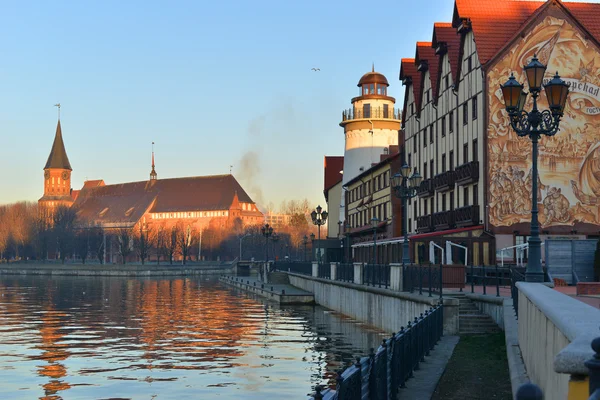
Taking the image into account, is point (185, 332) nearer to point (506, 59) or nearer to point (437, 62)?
point (506, 59)

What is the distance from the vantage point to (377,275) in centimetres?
3712

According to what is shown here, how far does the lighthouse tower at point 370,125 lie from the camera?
288 ft

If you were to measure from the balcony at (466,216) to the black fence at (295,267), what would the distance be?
17018 millimetres

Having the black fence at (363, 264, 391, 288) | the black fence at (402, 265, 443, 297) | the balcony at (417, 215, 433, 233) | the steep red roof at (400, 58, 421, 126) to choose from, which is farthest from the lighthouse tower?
the black fence at (402, 265, 443, 297)

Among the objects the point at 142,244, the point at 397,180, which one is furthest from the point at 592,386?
the point at 142,244

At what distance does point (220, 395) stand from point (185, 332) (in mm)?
15969

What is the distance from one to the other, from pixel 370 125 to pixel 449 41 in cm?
3776

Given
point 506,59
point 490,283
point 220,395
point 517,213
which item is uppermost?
point 506,59

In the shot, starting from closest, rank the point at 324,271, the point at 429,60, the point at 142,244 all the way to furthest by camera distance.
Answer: the point at 324,271
the point at 429,60
the point at 142,244

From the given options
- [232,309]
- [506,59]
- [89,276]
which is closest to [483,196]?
[506,59]

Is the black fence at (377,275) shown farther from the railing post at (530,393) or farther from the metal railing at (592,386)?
the railing post at (530,393)

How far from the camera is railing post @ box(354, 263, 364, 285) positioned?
40219mm

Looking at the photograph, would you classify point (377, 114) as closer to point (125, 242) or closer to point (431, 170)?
point (431, 170)

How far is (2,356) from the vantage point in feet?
86.3
